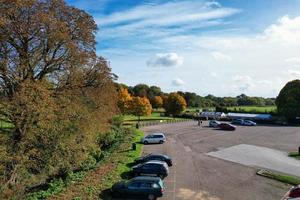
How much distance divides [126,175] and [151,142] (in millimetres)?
16701

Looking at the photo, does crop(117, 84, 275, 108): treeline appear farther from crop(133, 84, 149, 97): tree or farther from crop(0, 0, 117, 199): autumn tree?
crop(0, 0, 117, 199): autumn tree

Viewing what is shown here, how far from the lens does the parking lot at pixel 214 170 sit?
23750mm

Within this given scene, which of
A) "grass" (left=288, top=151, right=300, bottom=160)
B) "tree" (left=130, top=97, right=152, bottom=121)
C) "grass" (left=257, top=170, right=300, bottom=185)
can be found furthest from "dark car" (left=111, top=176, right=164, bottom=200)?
"tree" (left=130, top=97, right=152, bottom=121)

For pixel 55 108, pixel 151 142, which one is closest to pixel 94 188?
pixel 55 108

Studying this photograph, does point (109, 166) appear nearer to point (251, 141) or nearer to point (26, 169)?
point (26, 169)

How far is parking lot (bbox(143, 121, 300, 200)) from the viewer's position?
23750 mm

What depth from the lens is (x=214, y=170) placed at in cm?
3022

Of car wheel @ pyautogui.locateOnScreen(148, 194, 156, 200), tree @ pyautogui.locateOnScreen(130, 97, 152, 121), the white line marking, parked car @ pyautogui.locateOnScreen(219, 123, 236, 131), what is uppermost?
tree @ pyautogui.locateOnScreen(130, 97, 152, 121)

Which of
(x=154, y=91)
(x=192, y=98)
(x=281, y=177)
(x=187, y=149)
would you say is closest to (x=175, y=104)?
(x=187, y=149)

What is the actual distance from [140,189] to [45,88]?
9159 mm

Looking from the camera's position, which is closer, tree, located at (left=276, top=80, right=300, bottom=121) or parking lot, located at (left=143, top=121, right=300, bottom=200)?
parking lot, located at (left=143, top=121, right=300, bottom=200)

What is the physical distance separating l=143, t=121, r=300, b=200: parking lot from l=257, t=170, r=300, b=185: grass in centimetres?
72

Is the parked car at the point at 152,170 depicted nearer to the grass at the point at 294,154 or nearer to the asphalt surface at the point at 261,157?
the asphalt surface at the point at 261,157

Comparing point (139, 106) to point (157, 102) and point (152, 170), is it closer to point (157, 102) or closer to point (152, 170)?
point (157, 102)
